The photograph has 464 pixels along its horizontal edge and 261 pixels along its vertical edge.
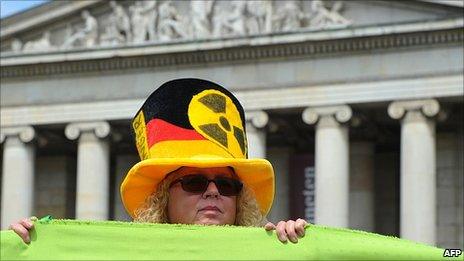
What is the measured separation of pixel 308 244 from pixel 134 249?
72 cm

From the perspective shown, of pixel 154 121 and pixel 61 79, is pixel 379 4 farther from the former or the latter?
pixel 154 121

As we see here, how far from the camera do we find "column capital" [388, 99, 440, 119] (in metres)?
33.9

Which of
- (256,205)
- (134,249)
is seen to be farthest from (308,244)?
(256,205)

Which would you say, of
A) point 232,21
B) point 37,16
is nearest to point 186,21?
→ point 232,21

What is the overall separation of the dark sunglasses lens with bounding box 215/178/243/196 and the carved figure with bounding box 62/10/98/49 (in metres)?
32.0

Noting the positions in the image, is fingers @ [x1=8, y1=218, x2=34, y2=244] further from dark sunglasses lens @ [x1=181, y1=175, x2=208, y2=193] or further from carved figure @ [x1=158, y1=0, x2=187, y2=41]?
carved figure @ [x1=158, y1=0, x2=187, y2=41]

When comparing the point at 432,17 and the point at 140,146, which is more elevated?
the point at 432,17

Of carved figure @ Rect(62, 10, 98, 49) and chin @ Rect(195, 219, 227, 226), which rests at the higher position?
carved figure @ Rect(62, 10, 98, 49)

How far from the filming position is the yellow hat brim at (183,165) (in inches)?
251

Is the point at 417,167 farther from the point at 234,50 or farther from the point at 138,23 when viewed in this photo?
the point at 138,23

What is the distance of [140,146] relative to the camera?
22.2 ft

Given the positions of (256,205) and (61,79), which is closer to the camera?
(256,205)

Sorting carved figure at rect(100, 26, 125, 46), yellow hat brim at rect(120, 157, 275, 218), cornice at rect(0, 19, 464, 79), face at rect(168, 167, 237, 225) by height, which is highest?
carved figure at rect(100, 26, 125, 46)

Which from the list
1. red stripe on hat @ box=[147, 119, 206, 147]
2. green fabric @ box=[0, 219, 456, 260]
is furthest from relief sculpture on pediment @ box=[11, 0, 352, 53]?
green fabric @ box=[0, 219, 456, 260]
